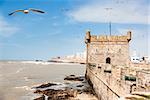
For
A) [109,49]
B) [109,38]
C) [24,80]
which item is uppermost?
[109,38]

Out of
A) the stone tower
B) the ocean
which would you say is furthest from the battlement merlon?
the ocean

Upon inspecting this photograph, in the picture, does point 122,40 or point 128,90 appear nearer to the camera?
point 128,90

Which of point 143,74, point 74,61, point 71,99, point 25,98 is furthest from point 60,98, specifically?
point 74,61

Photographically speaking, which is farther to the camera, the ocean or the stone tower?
the stone tower

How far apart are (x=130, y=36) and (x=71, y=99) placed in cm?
1432

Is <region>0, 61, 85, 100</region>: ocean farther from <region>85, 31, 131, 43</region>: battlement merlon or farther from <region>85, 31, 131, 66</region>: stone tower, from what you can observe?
<region>85, 31, 131, 43</region>: battlement merlon

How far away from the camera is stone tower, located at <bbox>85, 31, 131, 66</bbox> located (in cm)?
2983

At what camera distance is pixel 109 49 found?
30312 millimetres

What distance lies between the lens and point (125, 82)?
9.18 metres

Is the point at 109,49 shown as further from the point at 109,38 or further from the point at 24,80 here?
the point at 24,80

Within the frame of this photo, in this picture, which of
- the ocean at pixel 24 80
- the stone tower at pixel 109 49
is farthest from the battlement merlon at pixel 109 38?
the ocean at pixel 24 80

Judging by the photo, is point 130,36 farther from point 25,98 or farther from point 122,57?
point 25,98

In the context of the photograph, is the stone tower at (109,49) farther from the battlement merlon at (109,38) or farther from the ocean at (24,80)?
the ocean at (24,80)

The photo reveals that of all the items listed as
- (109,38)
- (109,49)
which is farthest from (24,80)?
(109,38)
